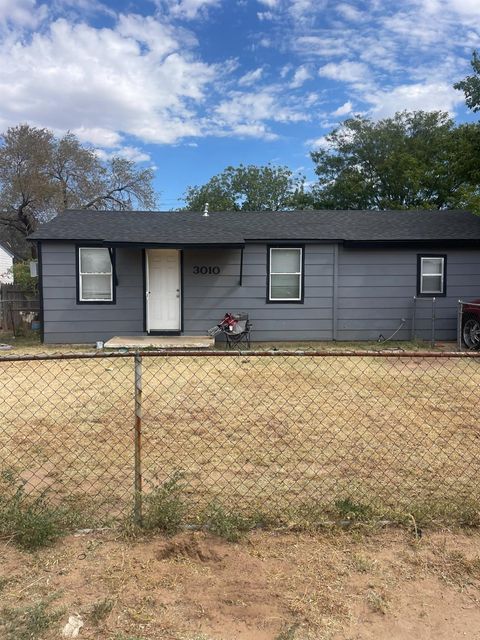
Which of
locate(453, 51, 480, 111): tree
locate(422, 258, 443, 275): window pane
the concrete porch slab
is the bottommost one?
the concrete porch slab

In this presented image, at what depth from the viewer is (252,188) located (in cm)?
3541

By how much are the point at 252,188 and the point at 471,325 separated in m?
26.8

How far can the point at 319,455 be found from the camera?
4234 millimetres

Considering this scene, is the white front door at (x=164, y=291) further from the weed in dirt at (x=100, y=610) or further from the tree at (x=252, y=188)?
the tree at (x=252, y=188)

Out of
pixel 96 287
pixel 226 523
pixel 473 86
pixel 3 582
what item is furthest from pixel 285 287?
pixel 3 582

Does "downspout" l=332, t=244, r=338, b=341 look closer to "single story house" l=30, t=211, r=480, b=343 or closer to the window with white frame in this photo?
"single story house" l=30, t=211, r=480, b=343

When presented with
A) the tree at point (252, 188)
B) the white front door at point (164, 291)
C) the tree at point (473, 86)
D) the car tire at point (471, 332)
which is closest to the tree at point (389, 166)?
the tree at point (252, 188)

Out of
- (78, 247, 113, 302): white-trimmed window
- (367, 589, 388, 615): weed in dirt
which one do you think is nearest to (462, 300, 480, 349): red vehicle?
(78, 247, 113, 302): white-trimmed window

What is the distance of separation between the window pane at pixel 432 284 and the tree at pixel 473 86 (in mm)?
4511

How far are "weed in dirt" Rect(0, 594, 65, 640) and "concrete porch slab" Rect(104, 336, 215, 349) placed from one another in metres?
7.75

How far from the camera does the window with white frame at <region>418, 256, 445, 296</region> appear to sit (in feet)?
39.6

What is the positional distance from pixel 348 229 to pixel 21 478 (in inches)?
406

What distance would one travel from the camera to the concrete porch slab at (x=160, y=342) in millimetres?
10234

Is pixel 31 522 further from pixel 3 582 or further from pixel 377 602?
pixel 377 602
